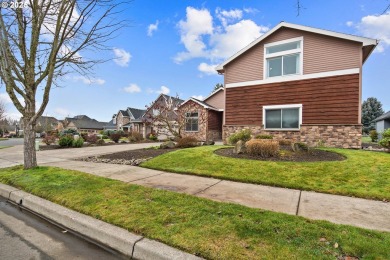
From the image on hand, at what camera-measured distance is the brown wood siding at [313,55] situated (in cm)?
1060

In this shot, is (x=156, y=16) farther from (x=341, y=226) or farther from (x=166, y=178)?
(x=341, y=226)

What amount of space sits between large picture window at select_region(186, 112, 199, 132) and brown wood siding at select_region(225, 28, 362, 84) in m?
7.57

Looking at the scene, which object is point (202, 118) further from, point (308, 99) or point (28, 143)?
point (28, 143)

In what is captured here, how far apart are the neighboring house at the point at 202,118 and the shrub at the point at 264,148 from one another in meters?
→ 11.4

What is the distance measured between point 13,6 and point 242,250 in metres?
8.03

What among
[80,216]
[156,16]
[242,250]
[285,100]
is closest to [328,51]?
[285,100]

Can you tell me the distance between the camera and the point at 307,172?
584 centimetres

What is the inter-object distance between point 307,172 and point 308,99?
23.0ft

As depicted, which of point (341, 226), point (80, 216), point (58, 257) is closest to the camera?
point (58, 257)

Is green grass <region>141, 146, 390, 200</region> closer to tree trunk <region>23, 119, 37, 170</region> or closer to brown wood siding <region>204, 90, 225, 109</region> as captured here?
tree trunk <region>23, 119, 37, 170</region>

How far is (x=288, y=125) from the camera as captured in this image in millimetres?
12055

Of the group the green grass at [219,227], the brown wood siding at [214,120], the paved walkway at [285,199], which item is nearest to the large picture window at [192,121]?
the brown wood siding at [214,120]

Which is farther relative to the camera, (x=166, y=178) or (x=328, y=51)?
(x=328, y=51)

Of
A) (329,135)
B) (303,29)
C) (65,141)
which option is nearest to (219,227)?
(329,135)
